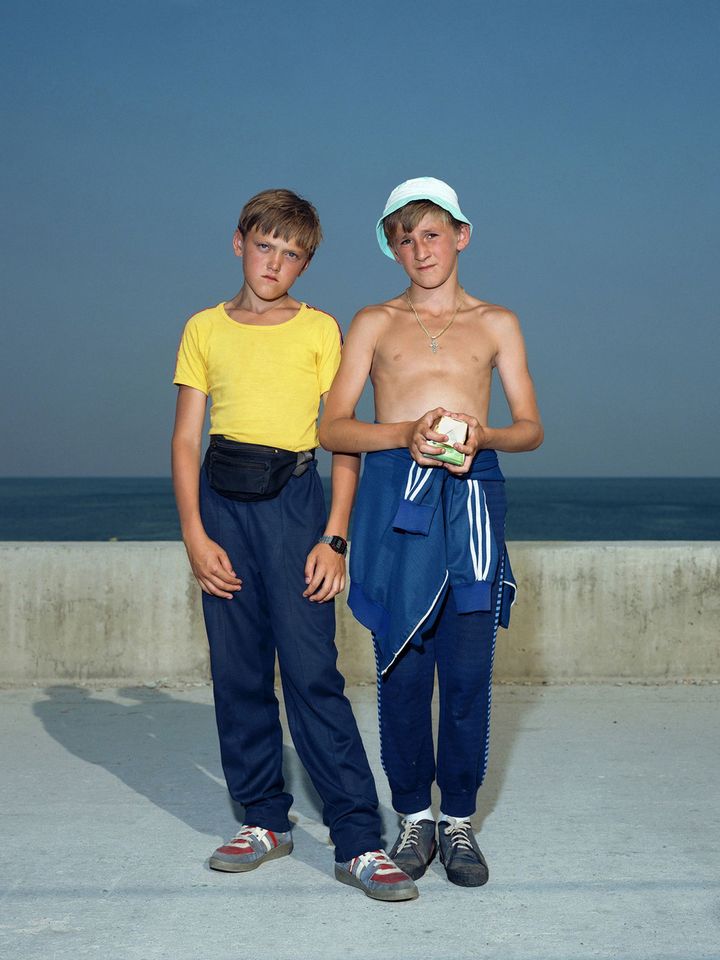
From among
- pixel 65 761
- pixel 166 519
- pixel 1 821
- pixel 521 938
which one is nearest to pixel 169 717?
pixel 65 761

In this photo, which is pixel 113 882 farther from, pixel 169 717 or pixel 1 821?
pixel 169 717

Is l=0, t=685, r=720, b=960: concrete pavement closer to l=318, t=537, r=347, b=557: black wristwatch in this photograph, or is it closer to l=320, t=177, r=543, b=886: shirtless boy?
l=320, t=177, r=543, b=886: shirtless boy

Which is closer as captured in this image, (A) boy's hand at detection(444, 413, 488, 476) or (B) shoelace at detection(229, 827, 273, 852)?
(A) boy's hand at detection(444, 413, 488, 476)

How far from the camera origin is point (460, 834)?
3352mm

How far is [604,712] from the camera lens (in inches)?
207

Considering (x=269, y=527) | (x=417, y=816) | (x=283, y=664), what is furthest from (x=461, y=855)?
(x=269, y=527)

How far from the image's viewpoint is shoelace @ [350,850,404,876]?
10.3 feet

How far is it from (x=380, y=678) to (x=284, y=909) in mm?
696

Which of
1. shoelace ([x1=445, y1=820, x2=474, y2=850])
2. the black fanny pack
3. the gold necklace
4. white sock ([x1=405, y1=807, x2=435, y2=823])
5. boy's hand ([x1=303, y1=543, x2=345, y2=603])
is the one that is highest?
the gold necklace

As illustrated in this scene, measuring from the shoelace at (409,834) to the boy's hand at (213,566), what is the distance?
86 centimetres

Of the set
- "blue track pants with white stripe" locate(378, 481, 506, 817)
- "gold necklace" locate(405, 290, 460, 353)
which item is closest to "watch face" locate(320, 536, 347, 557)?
"blue track pants with white stripe" locate(378, 481, 506, 817)

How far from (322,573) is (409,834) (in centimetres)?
→ 82

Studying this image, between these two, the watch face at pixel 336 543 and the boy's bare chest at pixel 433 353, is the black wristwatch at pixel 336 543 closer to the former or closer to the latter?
the watch face at pixel 336 543

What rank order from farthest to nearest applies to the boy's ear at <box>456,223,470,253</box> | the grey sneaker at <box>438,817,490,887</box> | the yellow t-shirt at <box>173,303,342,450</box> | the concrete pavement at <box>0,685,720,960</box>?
the boy's ear at <box>456,223,470,253</box>, the yellow t-shirt at <box>173,303,342,450</box>, the grey sneaker at <box>438,817,490,887</box>, the concrete pavement at <box>0,685,720,960</box>
